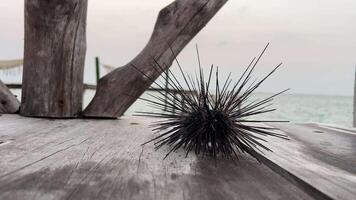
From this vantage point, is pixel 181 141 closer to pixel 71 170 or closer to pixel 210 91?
pixel 210 91

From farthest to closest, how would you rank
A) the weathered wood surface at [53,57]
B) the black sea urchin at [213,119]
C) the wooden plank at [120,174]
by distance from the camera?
1. the weathered wood surface at [53,57]
2. the black sea urchin at [213,119]
3. the wooden plank at [120,174]

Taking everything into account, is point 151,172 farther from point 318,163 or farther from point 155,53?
A: point 155,53

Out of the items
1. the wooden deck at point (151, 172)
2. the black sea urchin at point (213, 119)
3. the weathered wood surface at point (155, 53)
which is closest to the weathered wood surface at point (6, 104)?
the weathered wood surface at point (155, 53)

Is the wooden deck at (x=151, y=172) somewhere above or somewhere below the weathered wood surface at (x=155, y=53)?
below

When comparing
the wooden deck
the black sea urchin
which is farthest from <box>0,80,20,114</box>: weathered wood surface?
the black sea urchin

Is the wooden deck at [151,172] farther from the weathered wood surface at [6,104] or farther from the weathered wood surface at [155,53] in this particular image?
the weathered wood surface at [6,104]

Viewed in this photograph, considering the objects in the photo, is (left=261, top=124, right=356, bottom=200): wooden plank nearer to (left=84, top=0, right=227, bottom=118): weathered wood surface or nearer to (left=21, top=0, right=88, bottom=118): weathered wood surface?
(left=84, top=0, right=227, bottom=118): weathered wood surface
